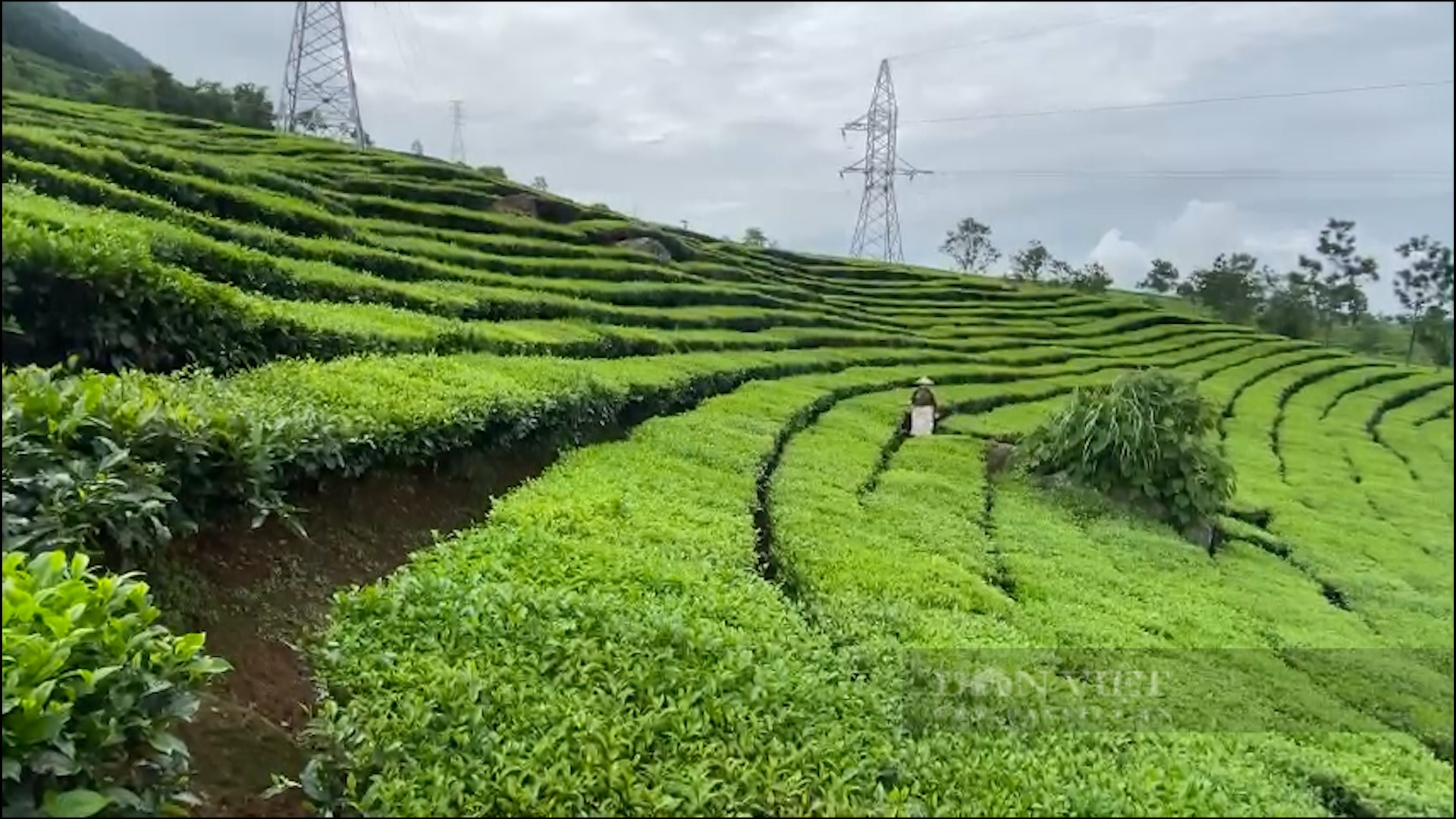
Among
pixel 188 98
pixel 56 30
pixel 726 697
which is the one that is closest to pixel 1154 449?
pixel 726 697

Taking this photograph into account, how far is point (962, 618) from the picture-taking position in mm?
4566

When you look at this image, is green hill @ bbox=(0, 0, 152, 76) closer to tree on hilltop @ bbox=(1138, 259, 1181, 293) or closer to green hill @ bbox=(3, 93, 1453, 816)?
green hill @ bbox=(3, 93, 1453, 816)

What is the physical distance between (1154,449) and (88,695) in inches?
248

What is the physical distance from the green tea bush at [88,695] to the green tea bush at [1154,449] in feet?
19.5

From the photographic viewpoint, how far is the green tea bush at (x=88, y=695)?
7.41 feet

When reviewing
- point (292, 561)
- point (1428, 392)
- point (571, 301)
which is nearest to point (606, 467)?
point (292, 561)

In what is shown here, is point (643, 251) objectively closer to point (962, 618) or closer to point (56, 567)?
point (962, 618)

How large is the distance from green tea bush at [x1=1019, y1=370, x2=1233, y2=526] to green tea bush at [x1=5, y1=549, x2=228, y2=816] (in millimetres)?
5930

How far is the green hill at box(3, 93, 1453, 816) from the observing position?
305 cm

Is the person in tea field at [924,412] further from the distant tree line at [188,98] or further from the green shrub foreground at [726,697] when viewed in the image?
the distant tree line at [188,98]

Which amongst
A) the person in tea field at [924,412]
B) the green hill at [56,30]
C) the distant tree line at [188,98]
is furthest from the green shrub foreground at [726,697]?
the distant tree line at [188,98]

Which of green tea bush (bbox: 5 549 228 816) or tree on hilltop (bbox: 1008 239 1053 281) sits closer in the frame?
green tea bush (bbox: 5 549 228 816)

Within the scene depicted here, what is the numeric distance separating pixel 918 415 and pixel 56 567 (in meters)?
7.93

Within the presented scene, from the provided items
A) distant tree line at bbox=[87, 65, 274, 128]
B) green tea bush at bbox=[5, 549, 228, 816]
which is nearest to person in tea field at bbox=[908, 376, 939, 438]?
green tea bush at bbox=[5, 549, 228, 816]
